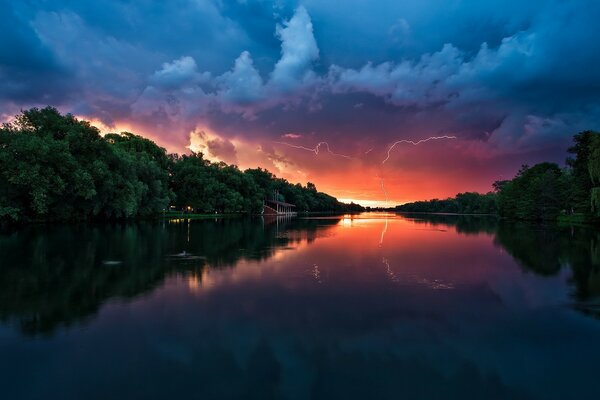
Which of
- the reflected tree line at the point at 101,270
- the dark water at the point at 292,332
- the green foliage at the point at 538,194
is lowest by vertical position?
the dark water at the point at 292,332

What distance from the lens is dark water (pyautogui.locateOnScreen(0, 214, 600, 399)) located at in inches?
261

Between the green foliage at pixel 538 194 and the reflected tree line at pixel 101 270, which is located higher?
the green foliage at pixel 538 194

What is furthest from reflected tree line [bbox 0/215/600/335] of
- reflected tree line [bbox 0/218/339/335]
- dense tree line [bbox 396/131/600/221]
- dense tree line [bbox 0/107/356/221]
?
dense tree line [bbox 396/131/600/221]

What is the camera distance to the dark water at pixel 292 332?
6637 millimetres

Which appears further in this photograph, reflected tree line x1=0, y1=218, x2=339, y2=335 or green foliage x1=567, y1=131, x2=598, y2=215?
green foliage x1=567, y1=131, x2=598, y2=215

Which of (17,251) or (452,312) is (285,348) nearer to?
(452,312)

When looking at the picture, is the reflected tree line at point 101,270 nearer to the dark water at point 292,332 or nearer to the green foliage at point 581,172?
the dark water at point 292,332

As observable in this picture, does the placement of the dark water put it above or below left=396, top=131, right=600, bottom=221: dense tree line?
below

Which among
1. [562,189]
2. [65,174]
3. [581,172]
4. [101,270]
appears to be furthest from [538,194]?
[101,270]

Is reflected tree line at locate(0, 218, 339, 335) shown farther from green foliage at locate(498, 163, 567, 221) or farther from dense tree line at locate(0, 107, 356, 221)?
green foliage at locate(498, 163, 567, 221)

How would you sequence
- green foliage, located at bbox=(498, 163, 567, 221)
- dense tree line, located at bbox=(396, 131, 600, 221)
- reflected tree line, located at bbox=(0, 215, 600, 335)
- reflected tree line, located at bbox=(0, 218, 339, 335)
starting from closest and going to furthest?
1. reflected tree line, located at bbox=(0, 218, 339, 335)
2. reflected tree line, located at bbox=(0, 215, 600, 335)
3. dense tree line, located at bbox=(396, 131, 600, 221)
4. green foliage, located at bbox=(498, 163, 567, 221)

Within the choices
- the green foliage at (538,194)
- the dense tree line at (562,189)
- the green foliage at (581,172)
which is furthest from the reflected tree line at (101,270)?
the green foliage at (538,194)

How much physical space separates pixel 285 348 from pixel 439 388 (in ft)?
10.3

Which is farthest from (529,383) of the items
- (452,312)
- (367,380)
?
(452,312)
